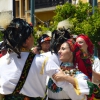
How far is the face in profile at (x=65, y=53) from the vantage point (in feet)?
12.1

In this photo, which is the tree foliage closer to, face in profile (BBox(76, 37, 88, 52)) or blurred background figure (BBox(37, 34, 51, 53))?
blurred background figure (BBox(37, 34, 51, 53))

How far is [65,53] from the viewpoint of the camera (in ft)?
12.0

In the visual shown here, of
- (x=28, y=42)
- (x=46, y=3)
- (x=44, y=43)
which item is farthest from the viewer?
(x=46, y=3)

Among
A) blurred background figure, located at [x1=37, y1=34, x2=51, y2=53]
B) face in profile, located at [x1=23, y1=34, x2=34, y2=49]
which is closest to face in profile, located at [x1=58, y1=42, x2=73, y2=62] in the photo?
face in profile, located at [x1=23, y1=34, x2=34, y2=49]

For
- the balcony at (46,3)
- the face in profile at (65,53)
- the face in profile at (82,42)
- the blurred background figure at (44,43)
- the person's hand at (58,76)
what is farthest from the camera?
the balcony at (46,3)

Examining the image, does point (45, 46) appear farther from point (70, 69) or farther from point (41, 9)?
point (41, 9)

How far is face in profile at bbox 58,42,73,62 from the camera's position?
3.67 m

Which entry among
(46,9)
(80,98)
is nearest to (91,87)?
(80,98)

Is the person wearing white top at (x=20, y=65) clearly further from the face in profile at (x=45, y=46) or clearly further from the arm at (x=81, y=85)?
the face in profile at (x=45, y=46)

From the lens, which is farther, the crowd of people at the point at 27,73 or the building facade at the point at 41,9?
the building facade at the point at 41,9

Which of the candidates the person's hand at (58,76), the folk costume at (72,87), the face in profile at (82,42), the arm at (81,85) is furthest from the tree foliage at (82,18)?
the person's hand at (58,76)

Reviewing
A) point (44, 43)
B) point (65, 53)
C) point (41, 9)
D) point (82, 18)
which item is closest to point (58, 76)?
point (65, 53)

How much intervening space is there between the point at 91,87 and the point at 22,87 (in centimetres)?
62

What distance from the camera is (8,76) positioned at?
11.0 feet
